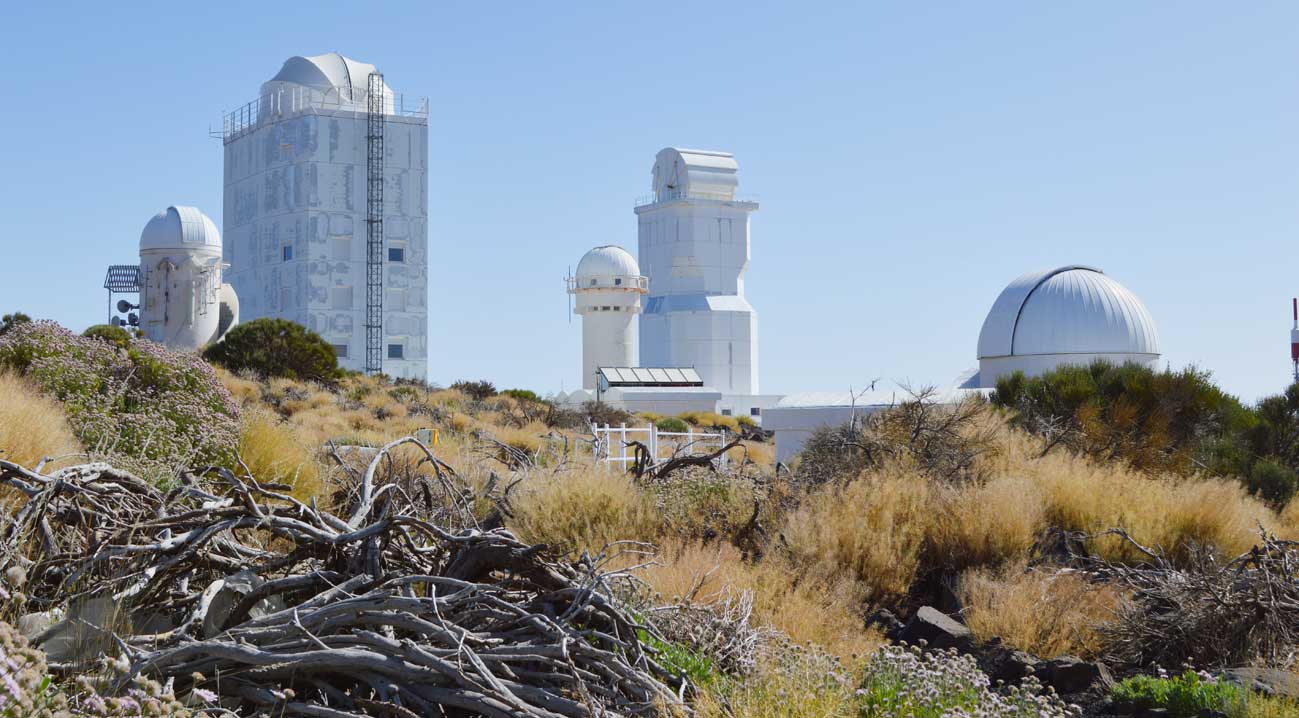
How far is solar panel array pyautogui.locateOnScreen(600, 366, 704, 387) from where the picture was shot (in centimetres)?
5200

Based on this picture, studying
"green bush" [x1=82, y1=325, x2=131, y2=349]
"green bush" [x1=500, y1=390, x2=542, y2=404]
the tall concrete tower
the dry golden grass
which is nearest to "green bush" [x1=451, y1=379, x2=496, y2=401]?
"green bush" [x1=500, y1=390, x2=542, y2=404]

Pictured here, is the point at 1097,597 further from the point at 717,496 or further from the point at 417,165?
the point at 417,165

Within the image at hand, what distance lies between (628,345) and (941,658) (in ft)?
175

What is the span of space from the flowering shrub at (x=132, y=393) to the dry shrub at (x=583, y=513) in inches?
99.4

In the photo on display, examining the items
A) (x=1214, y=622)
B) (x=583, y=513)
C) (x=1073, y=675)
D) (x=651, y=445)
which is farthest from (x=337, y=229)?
(x=1073, y=675)

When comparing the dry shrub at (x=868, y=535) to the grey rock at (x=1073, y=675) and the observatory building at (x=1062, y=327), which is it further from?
the observatory building at (x=1062, y=327)

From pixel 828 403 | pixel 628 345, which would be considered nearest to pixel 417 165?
pixel 628 345

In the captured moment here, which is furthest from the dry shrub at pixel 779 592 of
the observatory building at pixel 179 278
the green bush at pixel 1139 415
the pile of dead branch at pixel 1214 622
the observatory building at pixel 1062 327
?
the observatory building at pixel 179 278

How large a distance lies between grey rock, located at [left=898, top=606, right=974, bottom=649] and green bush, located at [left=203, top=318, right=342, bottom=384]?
103 feet

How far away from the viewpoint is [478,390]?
41.8 metres

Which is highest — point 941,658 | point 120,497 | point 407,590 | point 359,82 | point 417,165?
point 359,82

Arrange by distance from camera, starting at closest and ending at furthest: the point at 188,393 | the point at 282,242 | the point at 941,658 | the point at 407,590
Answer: the point at 407,590
the point at 941,658
the point at 188,393
the point at 282,242

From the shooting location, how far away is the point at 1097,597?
7699 mm

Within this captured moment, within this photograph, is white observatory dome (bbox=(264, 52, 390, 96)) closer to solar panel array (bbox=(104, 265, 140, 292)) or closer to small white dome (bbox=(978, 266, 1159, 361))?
solar panel array (bbox=(104, 265, 140, 292))
